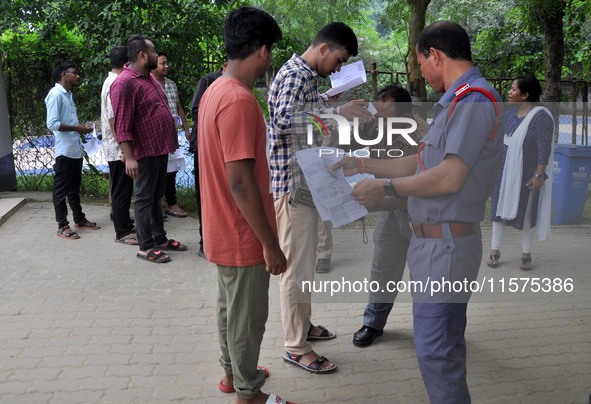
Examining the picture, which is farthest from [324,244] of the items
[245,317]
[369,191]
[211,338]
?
[369,191]

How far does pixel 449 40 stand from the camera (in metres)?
2.60

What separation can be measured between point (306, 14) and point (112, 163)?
39.0 feet

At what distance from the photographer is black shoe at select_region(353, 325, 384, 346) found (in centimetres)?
406

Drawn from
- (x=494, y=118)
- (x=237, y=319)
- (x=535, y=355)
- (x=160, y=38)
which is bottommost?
(x=535, y=355)

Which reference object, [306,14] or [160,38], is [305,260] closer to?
[160,38]

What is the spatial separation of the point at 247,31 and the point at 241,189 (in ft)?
2.36

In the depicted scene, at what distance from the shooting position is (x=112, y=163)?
650 cm

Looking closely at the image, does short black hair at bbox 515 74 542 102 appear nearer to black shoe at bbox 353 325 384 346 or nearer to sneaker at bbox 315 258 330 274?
sneaker at bbox 315 258 330 274

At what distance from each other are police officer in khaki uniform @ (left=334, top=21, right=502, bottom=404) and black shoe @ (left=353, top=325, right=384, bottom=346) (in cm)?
136

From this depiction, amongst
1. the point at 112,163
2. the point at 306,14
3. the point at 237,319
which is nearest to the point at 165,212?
the point at 112,163

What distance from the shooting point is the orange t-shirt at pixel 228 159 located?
2.71 m

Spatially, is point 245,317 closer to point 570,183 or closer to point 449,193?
point 449,193

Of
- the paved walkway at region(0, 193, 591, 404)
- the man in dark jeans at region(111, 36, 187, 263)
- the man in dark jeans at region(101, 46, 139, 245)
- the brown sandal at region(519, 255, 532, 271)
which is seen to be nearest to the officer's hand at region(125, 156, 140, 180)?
the man in dark jeans at region(111, 36, 187, 263)

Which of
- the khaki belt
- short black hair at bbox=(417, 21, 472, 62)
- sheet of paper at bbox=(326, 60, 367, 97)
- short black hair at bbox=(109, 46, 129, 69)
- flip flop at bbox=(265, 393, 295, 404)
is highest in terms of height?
short black hair at bbox=(109, 46, 129, 69)
